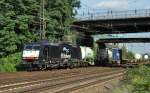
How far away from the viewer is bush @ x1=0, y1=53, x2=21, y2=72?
5203 centimetres

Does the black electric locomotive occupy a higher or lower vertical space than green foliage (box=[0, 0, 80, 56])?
lower

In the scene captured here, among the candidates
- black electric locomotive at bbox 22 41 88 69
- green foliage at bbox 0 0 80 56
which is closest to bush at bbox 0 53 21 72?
green foliage at bbox 0 0 80 56

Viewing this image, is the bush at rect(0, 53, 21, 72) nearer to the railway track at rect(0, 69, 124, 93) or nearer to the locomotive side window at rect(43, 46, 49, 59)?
the locomotive side window at rect(43, 46, 49, 59)

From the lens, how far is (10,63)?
54406 millimetres

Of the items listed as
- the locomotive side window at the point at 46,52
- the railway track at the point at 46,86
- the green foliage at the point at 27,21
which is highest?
the green foliage at the point at 27,21

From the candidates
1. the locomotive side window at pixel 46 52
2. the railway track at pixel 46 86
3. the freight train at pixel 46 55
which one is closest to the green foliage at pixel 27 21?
the freight train at pixel 46 55

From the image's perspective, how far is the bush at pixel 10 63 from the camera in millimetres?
52031

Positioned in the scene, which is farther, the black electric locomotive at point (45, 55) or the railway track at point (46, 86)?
the black electric locomotive at point (45, 55)

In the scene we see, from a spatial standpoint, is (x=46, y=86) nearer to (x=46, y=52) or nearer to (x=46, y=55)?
(x=46, y=52)

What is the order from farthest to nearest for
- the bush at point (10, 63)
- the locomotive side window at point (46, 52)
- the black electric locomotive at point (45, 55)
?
the bush at point (10, 63)
the locomotive side window at point (46, 52)
the black electric locomotive at point (45, 55)

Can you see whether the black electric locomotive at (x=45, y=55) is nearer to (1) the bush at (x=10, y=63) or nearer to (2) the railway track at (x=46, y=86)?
(1) the bush at (x=10, y=63)

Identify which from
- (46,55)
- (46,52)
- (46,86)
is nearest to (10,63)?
(46,55)

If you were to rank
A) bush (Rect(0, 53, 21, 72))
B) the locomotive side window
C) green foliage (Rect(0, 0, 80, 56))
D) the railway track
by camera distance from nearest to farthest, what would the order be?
the railway track < the locomotive side window < bush (Rect(0, 53, 21, 72)) < green foliage (Rect(0, 0, 80, 56))

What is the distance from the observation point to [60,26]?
70.9 m
